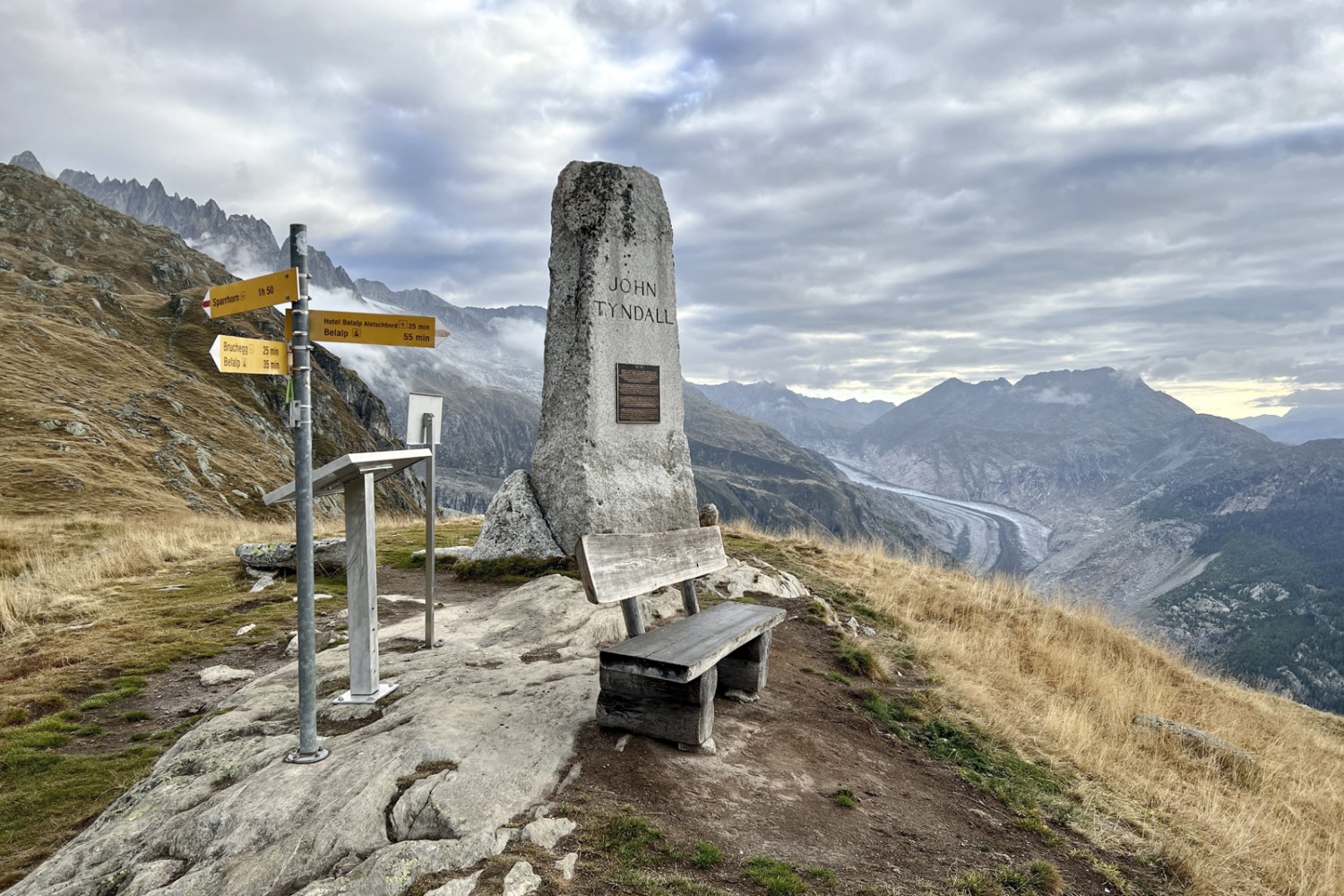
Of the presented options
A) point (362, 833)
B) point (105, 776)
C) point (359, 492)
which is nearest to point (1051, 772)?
point (362, 833)

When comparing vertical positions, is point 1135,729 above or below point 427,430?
below

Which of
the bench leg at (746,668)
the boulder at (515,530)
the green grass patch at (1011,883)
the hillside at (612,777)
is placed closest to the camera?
the hillside at (612,777)

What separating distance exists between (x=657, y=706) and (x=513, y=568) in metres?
6.97

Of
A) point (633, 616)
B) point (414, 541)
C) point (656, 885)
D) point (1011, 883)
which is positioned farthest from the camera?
point (414, 541)

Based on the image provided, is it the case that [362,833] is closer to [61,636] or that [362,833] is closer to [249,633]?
[249,633]

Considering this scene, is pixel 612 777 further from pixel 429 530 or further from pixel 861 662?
pixel 861 662

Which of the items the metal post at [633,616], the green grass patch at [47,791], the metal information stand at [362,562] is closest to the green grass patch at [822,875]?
the metal post at [633,616]

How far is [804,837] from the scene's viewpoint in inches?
185

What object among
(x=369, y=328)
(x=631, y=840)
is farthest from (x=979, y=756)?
(x=369, y=328)

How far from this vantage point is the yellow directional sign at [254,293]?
4.80 m

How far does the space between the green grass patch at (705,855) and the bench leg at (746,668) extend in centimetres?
279

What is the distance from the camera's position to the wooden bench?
5.39 m

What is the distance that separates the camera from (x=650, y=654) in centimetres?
545

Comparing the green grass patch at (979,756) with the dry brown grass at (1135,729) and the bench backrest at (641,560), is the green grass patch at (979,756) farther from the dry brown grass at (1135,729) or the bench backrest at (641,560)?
the bench backrest at (641,560)
